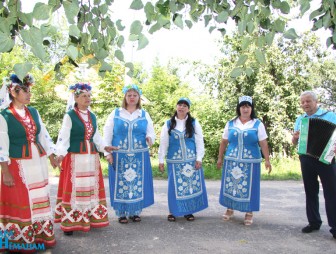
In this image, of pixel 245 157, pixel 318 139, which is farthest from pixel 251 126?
pixel 318 139

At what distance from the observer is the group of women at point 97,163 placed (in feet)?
12.4

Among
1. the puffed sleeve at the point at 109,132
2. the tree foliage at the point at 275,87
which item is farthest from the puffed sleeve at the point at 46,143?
the tree foliage at the point at 275,87

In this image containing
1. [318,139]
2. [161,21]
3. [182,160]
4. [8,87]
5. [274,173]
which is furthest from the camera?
[274,173]

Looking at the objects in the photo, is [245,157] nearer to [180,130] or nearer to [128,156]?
[180,130]

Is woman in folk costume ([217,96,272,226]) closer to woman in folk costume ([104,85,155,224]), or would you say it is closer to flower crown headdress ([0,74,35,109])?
woman in folk costume ([104,85,155,224])

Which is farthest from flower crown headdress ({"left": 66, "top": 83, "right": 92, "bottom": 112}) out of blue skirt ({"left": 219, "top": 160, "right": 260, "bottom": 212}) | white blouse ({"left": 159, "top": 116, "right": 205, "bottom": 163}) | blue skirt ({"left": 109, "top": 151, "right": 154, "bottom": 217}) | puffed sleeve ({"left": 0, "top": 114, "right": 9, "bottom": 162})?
blue skirt ({"left": 219, "top": 160, "right": 260, "bottom": 212})

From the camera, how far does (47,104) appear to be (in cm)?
1736

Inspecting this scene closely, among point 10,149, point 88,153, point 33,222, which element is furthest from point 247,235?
point 10,149

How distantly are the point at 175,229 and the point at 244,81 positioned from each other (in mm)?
11458

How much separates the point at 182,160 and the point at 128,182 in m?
0.84

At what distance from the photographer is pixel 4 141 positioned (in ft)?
12.0

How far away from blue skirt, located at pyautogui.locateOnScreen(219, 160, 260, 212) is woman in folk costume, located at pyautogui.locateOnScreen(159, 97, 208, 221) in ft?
1.64

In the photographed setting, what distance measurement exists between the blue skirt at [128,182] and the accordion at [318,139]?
2.14 metres

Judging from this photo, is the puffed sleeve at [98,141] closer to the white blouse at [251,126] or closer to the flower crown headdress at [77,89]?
the flower crown headdress at [77,89]
